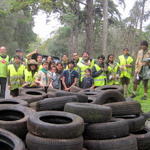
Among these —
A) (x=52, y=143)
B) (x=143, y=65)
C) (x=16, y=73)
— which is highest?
(x=143, y=65)

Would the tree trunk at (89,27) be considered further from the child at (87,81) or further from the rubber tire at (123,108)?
the rubber tire at (123,108)

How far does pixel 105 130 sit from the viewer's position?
5137mm

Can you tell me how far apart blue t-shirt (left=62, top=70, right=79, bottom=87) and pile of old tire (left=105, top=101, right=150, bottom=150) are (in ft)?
12.6

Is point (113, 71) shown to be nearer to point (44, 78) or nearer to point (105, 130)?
point (44, 78)

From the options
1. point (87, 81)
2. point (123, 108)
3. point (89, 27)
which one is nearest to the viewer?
point (123, 108)

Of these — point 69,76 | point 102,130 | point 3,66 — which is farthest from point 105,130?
point 3,66

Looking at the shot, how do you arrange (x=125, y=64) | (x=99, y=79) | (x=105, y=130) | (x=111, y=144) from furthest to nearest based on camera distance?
1. (x=125, y=64)
2. (x=99, y=79)
3. (x=105, y=130)
4. (x=111, y=144)

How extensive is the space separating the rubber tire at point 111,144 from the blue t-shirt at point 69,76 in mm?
4794

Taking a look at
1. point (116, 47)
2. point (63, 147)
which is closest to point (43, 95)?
point (63, 147)

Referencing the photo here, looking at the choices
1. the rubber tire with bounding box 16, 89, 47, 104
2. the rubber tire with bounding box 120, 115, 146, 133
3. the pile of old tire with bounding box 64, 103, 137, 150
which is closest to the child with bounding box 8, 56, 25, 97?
the rubber tire with bounding box 16, 89, 47, 104

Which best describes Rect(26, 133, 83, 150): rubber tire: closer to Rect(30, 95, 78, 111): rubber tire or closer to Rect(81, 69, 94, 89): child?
Rect(30, 95, 78, 111): rubber tire

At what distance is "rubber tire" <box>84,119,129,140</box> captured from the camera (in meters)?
5.14

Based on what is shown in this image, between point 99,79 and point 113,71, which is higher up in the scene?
point 113,71

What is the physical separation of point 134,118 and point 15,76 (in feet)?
16.6
